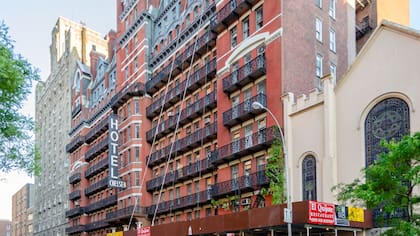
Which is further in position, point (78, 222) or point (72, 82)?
point (72, 82)

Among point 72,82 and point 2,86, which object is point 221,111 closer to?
point 2,86

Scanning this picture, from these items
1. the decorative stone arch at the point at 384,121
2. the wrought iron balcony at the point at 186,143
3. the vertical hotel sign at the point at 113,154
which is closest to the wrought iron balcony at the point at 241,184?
the wrought iron balcony at the point at 186,143

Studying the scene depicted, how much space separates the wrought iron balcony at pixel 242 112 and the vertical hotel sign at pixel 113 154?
2133 cm

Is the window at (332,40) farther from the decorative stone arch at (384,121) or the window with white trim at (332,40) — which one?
the decorative stone arch at (384,121)

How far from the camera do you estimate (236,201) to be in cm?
3912

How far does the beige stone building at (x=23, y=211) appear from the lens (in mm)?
137887

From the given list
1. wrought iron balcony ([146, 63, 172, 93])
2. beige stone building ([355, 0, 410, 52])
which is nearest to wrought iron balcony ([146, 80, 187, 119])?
wrought iron balcony ([146, 63, 172, 93])

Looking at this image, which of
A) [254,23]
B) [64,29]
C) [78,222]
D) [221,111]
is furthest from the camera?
[64,29]

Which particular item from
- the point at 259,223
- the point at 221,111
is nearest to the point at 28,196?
the point at 221,111

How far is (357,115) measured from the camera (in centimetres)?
3052

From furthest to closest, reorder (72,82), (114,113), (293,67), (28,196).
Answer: (28,196) < (72,82) < (114,113) < (293,67)

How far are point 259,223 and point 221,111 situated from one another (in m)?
14.9

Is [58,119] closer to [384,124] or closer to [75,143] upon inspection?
[75,143]

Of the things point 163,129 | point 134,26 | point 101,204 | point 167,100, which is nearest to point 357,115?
point 167,100
